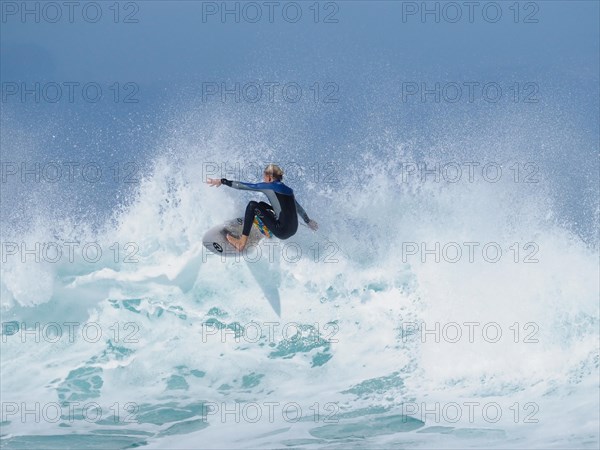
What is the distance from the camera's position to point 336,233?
1096 cm

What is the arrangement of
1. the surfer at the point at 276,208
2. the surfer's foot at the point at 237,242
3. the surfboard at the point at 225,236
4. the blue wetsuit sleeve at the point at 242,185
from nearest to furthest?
the blue wetsuit sleeve at the point at 242,185 < the surfer at the point at 276,208 < the surfer's foot at the point at 237,242 < the surfboard at the point at 225,236

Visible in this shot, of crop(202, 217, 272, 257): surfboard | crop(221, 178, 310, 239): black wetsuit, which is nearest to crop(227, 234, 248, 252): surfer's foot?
crop(202, 217, 272, 257): surfboard

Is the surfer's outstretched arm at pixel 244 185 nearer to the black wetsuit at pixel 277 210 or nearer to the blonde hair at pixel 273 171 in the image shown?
the black wetsuit at pixel 277 210

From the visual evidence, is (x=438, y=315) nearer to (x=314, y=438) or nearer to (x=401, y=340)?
(x=401, y=340)

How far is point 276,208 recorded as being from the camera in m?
8.23

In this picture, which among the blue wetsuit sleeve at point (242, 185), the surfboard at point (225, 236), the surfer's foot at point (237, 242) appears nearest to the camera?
the blue wetsuit sleeve at point (242, 185)

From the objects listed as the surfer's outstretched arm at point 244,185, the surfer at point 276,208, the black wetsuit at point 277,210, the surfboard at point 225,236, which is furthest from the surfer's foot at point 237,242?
the surfer's outstretched arm at point 244,185

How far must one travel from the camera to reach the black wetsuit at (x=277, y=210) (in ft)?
26.4

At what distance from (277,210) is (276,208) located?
0.10 feet

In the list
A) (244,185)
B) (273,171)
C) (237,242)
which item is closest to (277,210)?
(273,171)

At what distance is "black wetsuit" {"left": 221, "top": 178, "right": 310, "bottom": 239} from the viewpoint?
26.4ft

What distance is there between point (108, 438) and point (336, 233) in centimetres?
459

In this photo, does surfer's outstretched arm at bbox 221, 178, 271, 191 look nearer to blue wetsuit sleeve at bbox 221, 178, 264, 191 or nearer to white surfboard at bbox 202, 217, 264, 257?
blue wetsuit sleeve at bbox 221, 178, 264, 191

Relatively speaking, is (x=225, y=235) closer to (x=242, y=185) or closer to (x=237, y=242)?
(x=237, y=242)
